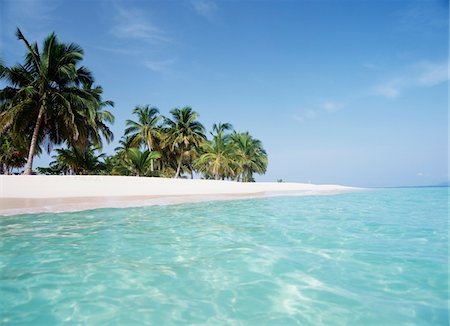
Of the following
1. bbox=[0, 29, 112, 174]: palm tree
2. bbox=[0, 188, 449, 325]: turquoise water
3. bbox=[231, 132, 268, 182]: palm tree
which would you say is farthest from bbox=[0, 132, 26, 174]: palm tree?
bbox=[0, 188, 449, 325]: turquoise water

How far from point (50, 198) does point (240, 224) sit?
9.07m

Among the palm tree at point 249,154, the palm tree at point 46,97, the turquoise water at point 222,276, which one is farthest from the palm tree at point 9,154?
the turquoise water at point 222,276

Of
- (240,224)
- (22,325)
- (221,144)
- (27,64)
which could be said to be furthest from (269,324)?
(221,144)

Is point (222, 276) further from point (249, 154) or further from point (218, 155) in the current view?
point (249, 154)

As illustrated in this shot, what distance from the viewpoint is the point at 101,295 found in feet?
9.68

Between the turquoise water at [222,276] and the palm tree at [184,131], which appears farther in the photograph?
the palm tree at [184,131]

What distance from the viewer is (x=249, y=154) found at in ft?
137

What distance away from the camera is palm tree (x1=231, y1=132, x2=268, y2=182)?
135 feet

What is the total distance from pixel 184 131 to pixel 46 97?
54.2 feet

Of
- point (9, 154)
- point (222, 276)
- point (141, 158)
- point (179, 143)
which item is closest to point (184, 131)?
point (179, 143)

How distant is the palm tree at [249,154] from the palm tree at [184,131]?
22.2ft

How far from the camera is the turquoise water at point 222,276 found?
2615mm

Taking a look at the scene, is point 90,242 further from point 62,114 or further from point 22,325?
point 62,114

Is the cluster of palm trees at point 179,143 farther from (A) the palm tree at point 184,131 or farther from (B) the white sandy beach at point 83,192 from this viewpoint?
(B) the white sandy beach at point 83,192
